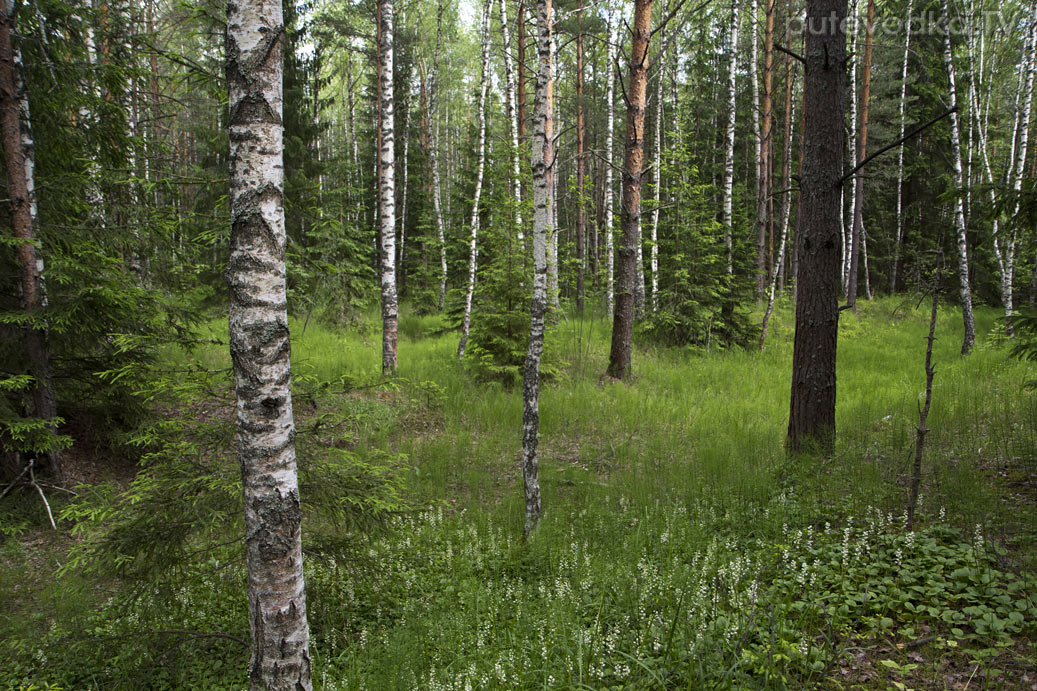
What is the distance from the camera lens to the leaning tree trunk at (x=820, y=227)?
5867 millimetres

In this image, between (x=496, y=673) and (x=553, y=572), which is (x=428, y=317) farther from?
(x=496, y=673)

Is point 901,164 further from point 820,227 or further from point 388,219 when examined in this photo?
point 388,219

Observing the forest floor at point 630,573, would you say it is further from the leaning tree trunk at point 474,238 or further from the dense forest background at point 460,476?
the leaning tree trunk at point 474,238

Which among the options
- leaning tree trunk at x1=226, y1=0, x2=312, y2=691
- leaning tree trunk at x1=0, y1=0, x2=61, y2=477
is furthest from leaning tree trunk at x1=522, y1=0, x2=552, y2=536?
leaning tree trunk at x1=0, y1=0, x2=61, y2=477

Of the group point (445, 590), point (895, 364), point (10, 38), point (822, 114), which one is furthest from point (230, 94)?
point (895, 364)

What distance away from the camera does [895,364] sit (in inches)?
448

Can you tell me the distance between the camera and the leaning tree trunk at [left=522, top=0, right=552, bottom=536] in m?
5.70

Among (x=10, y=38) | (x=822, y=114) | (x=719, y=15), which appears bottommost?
(x=822, y=114)

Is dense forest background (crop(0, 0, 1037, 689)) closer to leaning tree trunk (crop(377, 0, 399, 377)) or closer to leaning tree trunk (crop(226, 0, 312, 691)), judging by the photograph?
leaning tree trunk (crop(377, 0, 399, 377))

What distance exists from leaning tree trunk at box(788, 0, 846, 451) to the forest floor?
65cm

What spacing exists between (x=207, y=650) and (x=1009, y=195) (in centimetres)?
766

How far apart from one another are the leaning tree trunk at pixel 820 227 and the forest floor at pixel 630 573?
65cm

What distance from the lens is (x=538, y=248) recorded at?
19.3 ft

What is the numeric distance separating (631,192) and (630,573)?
7904 millimetres
